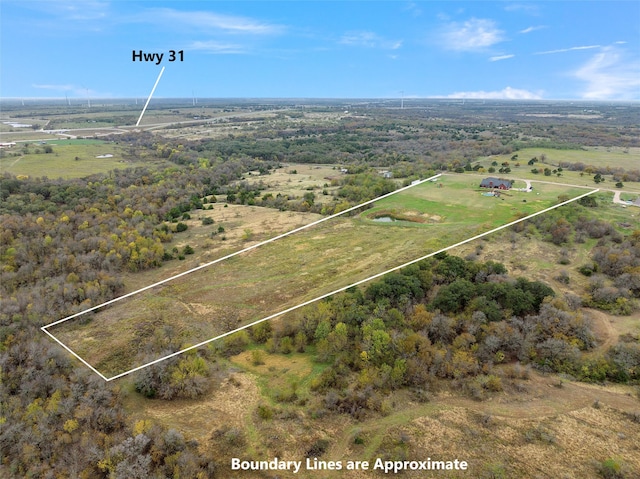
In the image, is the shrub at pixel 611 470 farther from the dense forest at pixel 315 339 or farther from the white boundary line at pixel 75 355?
the white boundary line at pixel 75 355

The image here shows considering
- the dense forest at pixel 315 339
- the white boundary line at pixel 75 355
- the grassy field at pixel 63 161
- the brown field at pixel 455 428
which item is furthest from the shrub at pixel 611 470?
the grassy field at pixel 63 161

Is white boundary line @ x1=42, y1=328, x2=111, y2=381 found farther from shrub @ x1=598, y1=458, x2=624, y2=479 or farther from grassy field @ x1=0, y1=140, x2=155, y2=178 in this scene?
grassy field @ x1=0, y1=140, x2=155, y2=178

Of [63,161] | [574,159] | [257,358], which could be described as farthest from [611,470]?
[63,161]

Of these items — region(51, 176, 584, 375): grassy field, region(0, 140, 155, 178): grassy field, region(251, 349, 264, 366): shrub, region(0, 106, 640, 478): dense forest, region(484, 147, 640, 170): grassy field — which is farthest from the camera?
region(0, 140, 155, 178): grassy field

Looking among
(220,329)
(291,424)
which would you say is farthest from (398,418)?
(220,329)

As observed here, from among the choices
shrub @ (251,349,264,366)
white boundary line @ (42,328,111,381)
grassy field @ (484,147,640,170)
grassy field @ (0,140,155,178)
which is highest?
grassy field @ (484,147,640,170)

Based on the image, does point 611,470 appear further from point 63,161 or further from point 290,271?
point 63,161

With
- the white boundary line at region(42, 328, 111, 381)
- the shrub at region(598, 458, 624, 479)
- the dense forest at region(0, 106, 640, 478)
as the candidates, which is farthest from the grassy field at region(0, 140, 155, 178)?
the shrub at region(598, 458, 624, 479)
